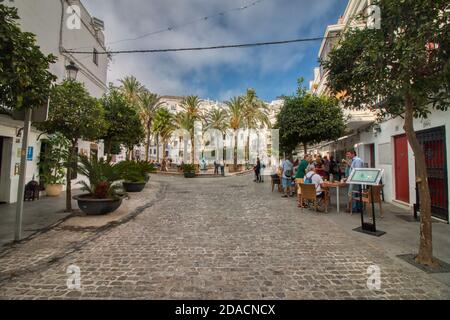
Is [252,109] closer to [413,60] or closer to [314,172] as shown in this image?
[314,172]

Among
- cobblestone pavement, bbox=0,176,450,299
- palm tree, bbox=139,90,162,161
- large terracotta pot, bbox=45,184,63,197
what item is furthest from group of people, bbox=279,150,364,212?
palm tree, bbox=139,90,162,161

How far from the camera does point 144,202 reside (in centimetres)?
1005

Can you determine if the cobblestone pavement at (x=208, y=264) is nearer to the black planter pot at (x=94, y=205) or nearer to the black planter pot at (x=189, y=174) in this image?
the black planter pot at (x=94, y=205)

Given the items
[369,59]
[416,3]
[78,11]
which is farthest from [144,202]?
[78,11]

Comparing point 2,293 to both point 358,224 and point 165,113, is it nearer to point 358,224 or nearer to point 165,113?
point 358,224

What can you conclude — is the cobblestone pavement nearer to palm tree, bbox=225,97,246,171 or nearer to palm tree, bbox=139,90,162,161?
palm tree, bbox=139,90,162,161

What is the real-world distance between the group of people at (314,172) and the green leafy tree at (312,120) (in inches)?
59.3

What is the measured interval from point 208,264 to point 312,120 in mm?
11040

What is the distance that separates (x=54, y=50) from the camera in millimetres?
11555

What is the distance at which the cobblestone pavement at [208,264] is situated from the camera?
302cm

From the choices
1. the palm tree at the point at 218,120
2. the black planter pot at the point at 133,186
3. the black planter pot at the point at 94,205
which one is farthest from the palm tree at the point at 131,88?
the black planter pot at the point at 94,205

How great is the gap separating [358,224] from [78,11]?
17.5 m

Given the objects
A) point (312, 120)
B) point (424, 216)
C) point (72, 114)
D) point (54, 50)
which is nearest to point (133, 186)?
point (72, 114)

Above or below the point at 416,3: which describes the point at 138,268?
below
